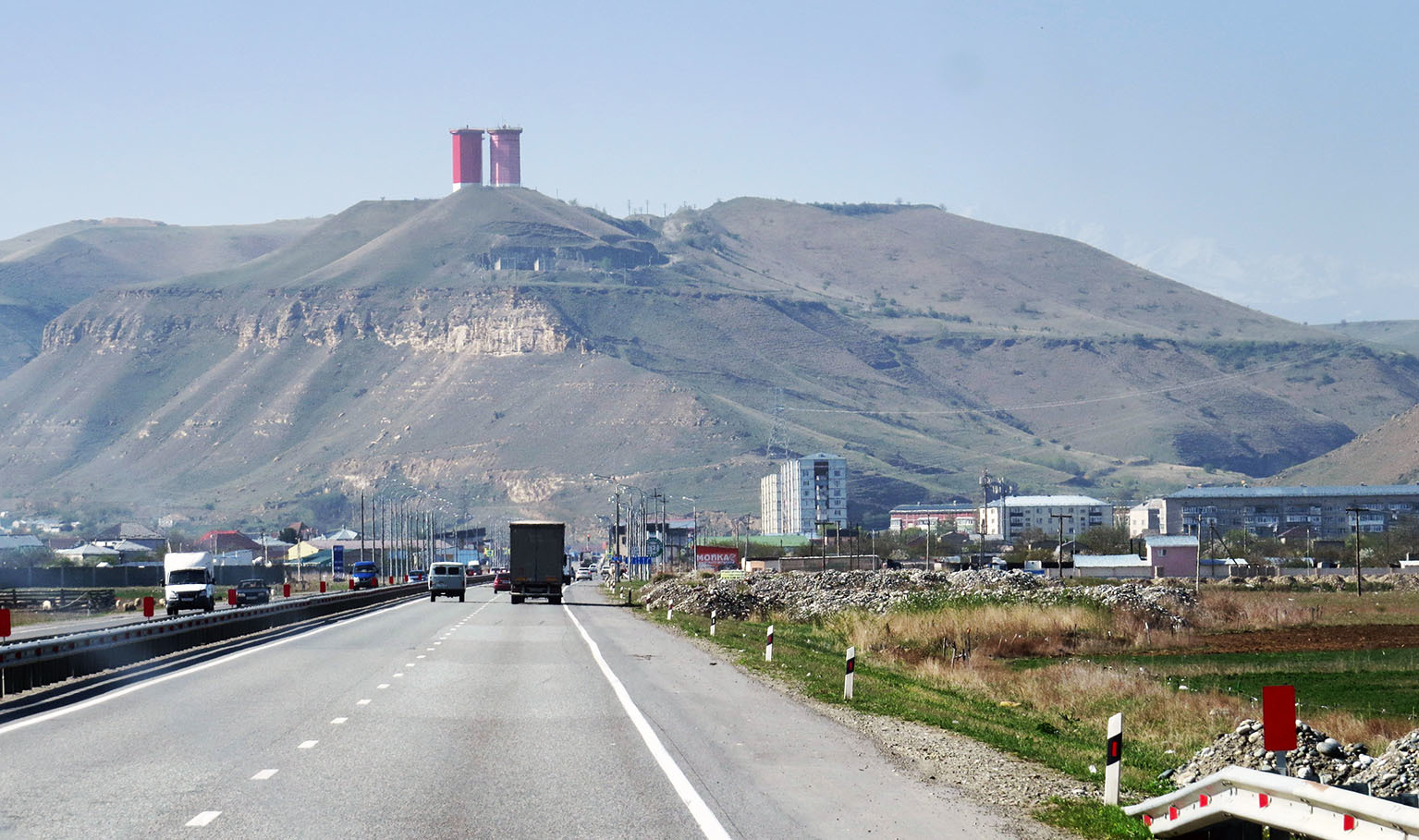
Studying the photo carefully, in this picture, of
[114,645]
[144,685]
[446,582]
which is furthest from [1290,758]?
[446,582]

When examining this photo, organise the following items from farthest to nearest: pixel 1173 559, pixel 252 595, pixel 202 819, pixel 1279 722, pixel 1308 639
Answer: pixel 1173 559, pixel 252 595, pixel 1308 639, pixel 202 819, pixel 1279 722

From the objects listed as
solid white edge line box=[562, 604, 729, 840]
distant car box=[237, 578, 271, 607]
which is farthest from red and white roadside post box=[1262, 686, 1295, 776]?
distant car box=[237, 578, 271, 607]

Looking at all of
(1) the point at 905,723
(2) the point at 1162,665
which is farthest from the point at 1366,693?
(1) the point at 905,723

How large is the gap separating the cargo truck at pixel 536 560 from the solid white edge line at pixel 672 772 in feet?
146

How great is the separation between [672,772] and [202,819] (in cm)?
484

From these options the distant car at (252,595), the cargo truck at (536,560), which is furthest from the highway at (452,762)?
the distant car at (252,595)

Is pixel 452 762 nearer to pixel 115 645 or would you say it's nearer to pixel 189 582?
pixel 115 645

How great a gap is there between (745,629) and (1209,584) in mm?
66984

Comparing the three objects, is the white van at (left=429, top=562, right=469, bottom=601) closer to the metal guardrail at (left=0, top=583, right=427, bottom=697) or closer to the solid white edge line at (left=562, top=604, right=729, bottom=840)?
the metal guardrail at (left=0, top=583, right=427, bottom=697)

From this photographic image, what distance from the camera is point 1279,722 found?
40.2 feet

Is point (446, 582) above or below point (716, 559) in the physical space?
above

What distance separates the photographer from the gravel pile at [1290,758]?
16119mm

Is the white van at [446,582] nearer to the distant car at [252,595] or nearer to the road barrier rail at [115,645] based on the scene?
the distant car at [252,595]

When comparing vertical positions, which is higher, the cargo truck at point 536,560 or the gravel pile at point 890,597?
the cargo truck at point 536,560
